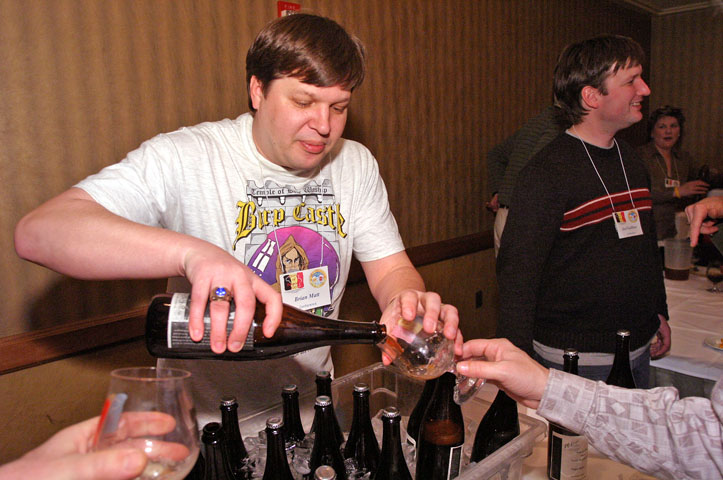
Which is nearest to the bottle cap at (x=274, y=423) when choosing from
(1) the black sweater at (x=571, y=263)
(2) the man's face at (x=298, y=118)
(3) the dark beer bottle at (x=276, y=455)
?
(3) the dark beer bottle at (x=276, y=455)

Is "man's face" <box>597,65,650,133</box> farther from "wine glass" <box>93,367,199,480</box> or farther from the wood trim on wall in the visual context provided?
the wood trim on wall

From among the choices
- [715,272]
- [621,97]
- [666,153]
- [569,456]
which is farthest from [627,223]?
[666,153]

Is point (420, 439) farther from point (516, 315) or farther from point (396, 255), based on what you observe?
point (516, 315)

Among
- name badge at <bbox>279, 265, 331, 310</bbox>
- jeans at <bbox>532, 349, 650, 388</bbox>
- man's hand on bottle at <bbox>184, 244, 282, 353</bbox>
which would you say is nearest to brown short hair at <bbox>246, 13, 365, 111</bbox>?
name badge at <bbox>279, 265, 331, 310</bbox>

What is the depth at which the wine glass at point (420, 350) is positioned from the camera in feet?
3.42

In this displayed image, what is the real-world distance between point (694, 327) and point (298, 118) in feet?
6.17

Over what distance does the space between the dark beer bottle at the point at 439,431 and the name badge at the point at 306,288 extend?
41 centimetres

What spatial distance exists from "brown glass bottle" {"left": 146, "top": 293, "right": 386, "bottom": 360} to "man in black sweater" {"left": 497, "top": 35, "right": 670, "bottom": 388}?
966 millimetres

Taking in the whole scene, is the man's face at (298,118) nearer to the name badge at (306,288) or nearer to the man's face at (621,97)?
the name badge at (306,288)

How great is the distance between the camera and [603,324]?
5.98ft

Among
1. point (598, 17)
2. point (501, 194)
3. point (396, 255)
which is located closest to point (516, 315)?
point (396, 255)

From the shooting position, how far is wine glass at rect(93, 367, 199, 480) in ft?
1.69

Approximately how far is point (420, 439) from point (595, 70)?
1571 millimetres

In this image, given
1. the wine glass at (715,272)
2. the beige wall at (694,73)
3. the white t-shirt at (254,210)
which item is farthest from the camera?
the beige wall at (694,73)
